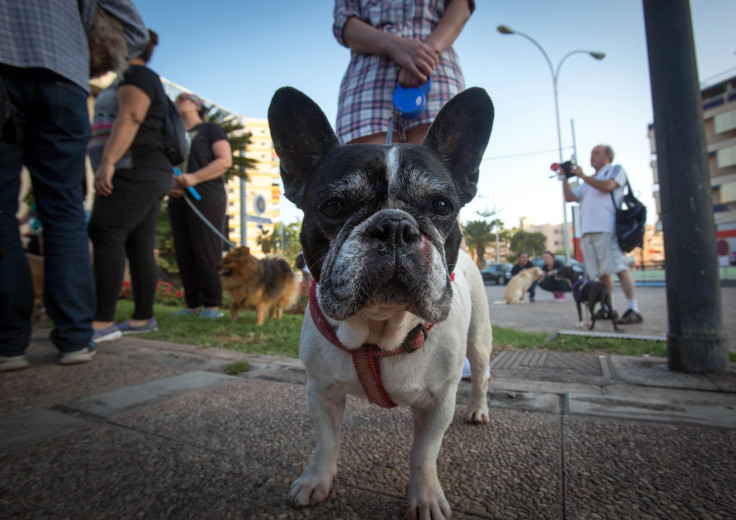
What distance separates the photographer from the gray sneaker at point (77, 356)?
3.07m

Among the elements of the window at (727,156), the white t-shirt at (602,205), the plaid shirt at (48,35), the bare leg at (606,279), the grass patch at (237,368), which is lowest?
the grass patch at (237,368)

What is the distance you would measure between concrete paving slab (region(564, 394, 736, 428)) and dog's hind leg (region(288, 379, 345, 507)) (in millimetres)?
1299

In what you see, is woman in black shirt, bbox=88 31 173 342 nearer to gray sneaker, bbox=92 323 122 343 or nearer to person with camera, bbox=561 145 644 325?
gray sneaker, bbox=92 323 122 343

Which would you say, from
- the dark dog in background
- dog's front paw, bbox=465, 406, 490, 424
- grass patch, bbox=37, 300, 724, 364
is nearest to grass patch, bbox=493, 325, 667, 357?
grass patch, bbox=37, 300, 724, 364

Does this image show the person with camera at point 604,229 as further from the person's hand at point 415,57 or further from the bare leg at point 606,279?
the person's hand at point 415,57

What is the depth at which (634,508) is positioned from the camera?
1314 mm

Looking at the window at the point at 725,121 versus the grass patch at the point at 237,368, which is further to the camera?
the window at the point at 725,121

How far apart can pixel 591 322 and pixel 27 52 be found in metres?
6.29

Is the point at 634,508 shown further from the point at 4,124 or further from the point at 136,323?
the point at 136,323

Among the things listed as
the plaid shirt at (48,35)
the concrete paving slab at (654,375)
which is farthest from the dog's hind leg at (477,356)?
the plaid shirt at (48,35)

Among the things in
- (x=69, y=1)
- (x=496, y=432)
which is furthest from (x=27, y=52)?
(x=496, y=432)

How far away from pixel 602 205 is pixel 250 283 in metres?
5.11

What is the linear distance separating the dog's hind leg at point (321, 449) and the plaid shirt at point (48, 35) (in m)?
2.96

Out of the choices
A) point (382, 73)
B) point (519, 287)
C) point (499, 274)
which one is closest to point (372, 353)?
point (382, 73)
